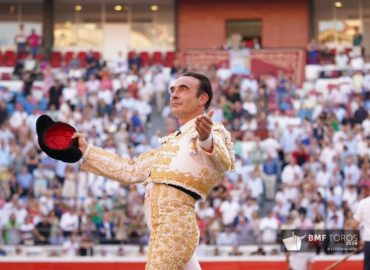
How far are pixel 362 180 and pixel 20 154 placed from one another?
16.3 feet

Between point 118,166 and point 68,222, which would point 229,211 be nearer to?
point 68,222

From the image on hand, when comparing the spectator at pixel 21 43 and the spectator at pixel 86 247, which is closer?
the spectator at pixel 86 247

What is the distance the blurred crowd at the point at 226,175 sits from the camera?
14383 millimetres

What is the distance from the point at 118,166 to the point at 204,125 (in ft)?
2.72

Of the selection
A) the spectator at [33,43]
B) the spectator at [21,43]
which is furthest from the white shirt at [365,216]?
the spectator at [21,43]

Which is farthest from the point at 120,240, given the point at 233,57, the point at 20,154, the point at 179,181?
the point at 179,181

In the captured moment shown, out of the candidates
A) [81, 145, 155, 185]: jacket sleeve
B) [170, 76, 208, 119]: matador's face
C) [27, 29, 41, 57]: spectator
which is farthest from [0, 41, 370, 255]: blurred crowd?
[170, 76, 208, 119]: matador's face

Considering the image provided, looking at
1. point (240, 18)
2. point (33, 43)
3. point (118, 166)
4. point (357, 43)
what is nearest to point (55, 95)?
point (33, 43)

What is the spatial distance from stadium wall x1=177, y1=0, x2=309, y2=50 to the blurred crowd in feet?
16.2

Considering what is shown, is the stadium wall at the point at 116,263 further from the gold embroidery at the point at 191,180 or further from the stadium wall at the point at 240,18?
the stadium wall at the point at 240,18

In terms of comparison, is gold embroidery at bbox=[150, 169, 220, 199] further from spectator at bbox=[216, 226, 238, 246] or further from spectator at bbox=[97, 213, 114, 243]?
spectator at bbox=[97, 213, 114, 243]

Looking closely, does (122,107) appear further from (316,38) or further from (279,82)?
(316,38)

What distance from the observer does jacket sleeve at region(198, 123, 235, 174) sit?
4.69m

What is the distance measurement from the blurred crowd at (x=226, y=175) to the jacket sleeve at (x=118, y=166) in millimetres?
8464
